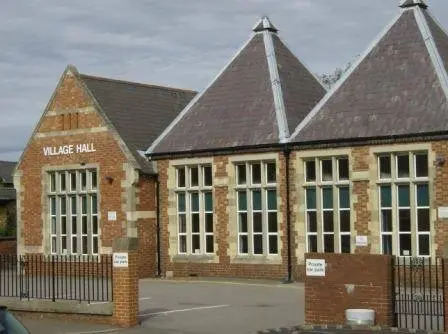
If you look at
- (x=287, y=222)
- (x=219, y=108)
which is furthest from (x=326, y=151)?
(x=219, y=108)

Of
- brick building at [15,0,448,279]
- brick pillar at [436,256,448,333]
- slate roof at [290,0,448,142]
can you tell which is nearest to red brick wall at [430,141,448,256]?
brick building at [15,0,448,279]

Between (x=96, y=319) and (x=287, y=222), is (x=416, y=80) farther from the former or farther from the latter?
(x=96, y=319)

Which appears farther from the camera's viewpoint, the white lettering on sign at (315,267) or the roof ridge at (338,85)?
the roof ridge at (338,85)

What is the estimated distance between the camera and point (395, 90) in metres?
25.6

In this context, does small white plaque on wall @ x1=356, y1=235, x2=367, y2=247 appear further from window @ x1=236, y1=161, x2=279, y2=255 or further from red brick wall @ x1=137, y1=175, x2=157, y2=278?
red brick wall @ x1=137, y1=175, x2=157, y2=278

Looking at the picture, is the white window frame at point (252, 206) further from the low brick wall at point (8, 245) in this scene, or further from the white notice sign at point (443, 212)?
the low brick wall at point (8, 245)

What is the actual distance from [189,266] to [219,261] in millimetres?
1306

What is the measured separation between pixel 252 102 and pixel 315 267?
14.3m

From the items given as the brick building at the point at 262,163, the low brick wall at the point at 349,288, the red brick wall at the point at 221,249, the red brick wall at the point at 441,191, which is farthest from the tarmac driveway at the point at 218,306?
the red brick wall at the point at 441,191

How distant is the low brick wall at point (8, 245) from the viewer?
38812 mm

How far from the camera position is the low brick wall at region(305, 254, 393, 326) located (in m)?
14.2

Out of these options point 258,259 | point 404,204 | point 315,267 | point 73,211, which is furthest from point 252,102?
point 315,267

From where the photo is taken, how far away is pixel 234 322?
17000 millimetres

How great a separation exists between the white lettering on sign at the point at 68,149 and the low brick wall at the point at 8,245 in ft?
28.3
